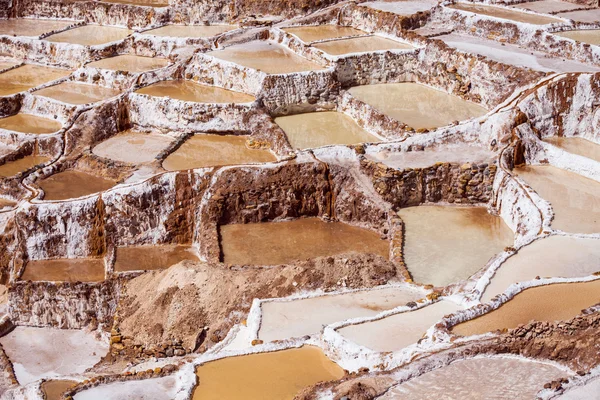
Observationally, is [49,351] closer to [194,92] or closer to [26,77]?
[194,92]

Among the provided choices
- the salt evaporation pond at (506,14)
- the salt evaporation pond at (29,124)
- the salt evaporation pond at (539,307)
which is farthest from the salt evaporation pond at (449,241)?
the salt evaporation pond at (29,124)

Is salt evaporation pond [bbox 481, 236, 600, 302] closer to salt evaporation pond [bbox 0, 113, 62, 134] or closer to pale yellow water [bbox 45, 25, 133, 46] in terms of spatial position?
salt evaporation pond [bbox 0, 113, 62, 134]

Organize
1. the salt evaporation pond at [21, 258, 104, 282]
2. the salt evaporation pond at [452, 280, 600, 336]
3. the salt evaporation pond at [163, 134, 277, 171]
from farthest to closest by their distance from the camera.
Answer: the salt evaporation pond at [163, 134, 277, 171]
the salt evaporation pond at [21, 258, 104, 282]
the salt evaporation pond at [452, 280, 600, 336]

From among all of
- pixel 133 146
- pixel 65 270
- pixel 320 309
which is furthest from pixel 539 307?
pixel 133 146

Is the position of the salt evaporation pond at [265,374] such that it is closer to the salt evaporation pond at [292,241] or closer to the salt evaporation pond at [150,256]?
the salt evaporation pond at [292,241]

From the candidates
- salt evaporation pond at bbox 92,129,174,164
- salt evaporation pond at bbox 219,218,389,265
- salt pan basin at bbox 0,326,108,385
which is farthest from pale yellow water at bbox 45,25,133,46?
salt pan basin at bbox 0,326,108,385

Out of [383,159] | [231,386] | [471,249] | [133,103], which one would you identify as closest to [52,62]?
[133,103]
